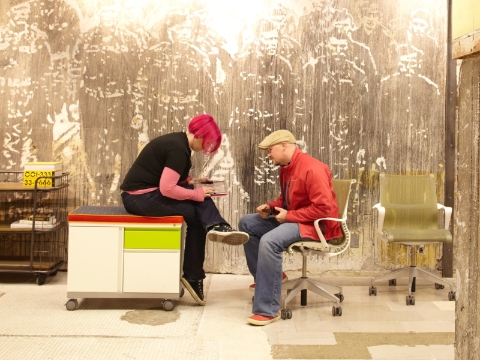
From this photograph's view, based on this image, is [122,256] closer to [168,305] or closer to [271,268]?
[168,305]

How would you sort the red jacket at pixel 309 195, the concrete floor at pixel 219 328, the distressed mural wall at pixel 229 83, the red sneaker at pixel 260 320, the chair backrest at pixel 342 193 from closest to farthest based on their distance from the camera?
1. the concrete floor at pixel 219 328
2. the red sneaker at pixel 260 320
3. the red jacket at pixel 309 195
4. the chair backrest at pixel 342 193
5. the distressed mural wall at pixel 229 83

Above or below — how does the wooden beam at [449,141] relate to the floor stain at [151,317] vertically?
above

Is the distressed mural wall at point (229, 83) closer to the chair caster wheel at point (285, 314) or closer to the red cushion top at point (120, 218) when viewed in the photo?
the red cushion top at point (120, 218)

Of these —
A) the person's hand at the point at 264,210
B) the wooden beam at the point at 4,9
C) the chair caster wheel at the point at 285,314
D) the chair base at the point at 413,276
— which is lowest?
the chair caster wheel at the point at 285,314

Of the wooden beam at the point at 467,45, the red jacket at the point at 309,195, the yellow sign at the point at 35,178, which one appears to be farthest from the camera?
the yellow sign at the point at 35,178

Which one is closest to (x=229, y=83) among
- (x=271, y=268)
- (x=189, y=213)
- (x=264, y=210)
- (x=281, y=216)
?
(x=264, y=210)

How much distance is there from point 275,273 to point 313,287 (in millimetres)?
466

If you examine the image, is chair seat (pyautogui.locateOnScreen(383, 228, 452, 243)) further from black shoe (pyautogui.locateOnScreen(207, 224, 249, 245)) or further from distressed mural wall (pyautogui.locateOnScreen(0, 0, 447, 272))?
black shoe (pyautogui.locateOnScreen(207, 224, 249, 245))

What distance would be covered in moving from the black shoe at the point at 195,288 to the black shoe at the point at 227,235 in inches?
18.3

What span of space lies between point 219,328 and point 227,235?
24.3 inches

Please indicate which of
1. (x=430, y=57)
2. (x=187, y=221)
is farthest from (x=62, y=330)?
(x=430, y=57)

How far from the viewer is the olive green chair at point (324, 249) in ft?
14.8

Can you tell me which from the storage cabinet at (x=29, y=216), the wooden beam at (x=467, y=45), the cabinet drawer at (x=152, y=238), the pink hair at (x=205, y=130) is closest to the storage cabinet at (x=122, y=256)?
A: the cabinet drawer at (x=152, y=238)

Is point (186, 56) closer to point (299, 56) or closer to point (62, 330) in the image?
point (299, 56)
